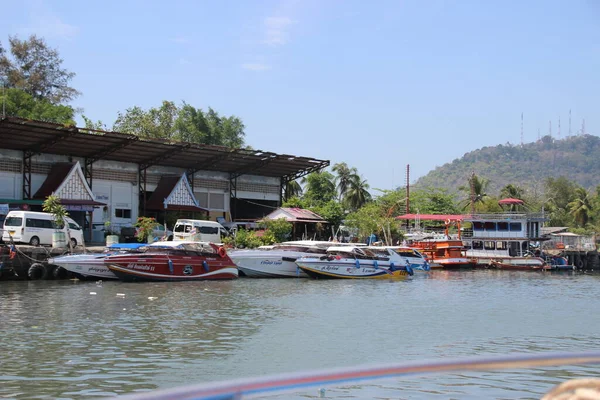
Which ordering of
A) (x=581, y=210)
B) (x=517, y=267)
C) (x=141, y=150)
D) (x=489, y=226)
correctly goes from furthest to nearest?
(x=581, y=210) → (x=489, y=226) → (x=517, y=267) → (x=141, y=150)

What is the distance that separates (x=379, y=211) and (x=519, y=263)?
13.1 meters

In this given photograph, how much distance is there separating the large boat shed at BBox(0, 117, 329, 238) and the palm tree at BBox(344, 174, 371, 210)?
69.7 ft

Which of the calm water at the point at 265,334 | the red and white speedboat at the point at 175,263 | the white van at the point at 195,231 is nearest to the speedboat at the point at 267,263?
the red and white speedboat at the point at 175,263

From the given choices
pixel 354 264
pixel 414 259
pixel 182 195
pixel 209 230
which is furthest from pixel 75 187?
pixel 414 259

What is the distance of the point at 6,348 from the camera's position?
1459 cm

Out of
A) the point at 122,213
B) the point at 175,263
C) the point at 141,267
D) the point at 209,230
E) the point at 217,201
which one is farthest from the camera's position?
the point at 217,201

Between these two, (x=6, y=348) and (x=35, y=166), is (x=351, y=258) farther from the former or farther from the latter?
(x=6, y=348)

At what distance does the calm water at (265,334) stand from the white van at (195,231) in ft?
26.8

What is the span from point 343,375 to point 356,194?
75852 millimetres

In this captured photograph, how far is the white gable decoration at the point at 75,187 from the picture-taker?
40.6m

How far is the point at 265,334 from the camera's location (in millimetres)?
17266

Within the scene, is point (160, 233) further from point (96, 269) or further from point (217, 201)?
point (217, 201)

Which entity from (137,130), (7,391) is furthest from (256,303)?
(137,130)

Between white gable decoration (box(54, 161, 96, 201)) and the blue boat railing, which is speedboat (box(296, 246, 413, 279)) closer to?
white gable decoration (box(54, 161, 96, 201))
